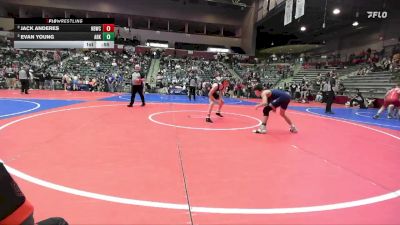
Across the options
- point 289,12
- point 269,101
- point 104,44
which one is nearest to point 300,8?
point 289,12

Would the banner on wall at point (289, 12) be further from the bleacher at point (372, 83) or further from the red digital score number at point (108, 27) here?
the red digital score number at point (108, 27)

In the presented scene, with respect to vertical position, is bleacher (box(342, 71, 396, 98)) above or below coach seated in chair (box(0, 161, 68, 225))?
above

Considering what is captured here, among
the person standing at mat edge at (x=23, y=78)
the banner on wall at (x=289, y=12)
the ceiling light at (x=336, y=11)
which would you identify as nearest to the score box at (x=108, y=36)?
the person standing at mat edge at (x=23, y=78)

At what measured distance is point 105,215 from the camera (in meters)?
2.53

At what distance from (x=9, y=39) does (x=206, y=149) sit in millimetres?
34089

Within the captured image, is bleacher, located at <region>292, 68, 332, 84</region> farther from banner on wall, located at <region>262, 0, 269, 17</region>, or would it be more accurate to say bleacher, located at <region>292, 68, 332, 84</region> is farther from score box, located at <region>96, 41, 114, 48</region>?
score box, located at <region>96, 41, 114, 48</region>

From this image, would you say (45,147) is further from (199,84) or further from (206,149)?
(199,84)

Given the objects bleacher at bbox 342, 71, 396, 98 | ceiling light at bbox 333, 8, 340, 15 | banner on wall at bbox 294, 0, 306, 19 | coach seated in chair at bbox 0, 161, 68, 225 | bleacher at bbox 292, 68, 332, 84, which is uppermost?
ceiling light at bbox 333, 8, 340, 15

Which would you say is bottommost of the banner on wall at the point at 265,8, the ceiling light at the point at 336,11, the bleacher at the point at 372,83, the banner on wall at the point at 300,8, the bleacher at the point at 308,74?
the bleacher at the point at 372,83

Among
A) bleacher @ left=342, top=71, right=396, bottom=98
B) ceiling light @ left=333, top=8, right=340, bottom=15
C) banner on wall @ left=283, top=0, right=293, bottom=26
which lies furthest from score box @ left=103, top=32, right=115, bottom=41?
ceiling light @ left=333, top=8, right=340, bottom=15
